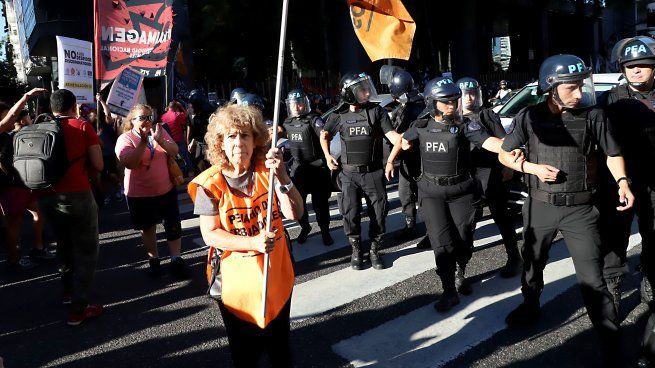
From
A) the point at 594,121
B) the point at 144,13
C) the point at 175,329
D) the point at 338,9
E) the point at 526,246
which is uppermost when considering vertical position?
the point at 338,9

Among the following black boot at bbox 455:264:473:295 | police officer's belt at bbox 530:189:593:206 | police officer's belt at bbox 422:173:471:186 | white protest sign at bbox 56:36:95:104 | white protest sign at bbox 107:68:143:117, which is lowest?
black boot at bbox 455:264:473:295

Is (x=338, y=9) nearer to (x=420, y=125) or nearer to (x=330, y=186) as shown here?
(x=330, y=186)

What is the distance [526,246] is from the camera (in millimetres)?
3885

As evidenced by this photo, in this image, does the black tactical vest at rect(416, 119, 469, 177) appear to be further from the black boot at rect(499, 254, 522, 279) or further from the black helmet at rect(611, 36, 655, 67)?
the black helmet at rect(611, 36, 655, 67)

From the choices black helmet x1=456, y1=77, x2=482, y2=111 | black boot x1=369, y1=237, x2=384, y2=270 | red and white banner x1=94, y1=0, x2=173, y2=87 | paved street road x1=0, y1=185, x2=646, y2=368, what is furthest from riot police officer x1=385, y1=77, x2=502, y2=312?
red and white banner x1=94, y1=0, x2=173, y2=87

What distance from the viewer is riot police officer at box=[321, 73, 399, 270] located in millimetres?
5594

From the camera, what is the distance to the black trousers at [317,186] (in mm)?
6676

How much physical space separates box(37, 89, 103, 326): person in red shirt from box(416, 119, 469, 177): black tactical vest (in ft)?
9.08

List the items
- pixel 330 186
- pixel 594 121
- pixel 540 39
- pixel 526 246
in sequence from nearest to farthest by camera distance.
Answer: pixel 594 121 < pixel 526 246 < pixel 330 186 < pixel 540 39

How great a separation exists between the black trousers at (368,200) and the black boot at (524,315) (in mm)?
1709

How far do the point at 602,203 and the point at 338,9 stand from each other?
18771mm

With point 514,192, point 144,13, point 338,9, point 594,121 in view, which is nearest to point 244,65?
point 338,9

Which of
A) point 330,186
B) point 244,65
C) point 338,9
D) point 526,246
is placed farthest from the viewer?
point 338,9

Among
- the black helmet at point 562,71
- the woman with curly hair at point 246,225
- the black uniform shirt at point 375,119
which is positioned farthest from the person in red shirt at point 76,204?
the black helmet at point 562,71
